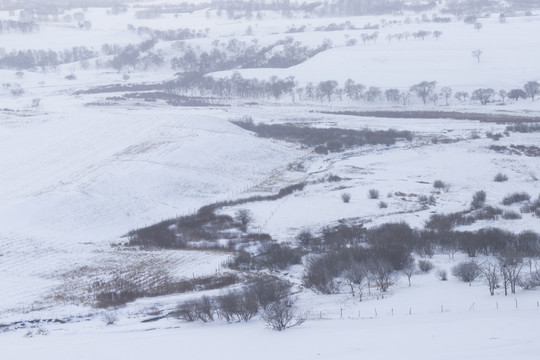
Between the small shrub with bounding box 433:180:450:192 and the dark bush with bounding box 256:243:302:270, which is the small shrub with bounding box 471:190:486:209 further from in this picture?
the dark bush with bounding box 256:243:302:270

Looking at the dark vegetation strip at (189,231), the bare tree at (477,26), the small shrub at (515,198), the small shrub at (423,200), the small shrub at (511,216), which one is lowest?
the dark vegetation strip at (189,231)

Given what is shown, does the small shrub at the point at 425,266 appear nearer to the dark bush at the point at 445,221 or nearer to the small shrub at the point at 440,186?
the dark bush at the point at 445,221

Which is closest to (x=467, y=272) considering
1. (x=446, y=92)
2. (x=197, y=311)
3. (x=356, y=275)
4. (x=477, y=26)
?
(x=356, y=275)

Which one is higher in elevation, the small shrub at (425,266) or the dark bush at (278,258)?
the small shrub at (425,266)

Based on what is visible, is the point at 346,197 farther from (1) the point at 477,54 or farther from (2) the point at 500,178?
(1) the point at 477,54

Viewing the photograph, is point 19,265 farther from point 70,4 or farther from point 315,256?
point 70,4

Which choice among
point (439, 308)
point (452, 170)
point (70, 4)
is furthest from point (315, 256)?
point (70, 4)

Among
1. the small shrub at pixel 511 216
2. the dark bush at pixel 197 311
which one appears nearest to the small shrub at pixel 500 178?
the small shrub at pixel 511 216
